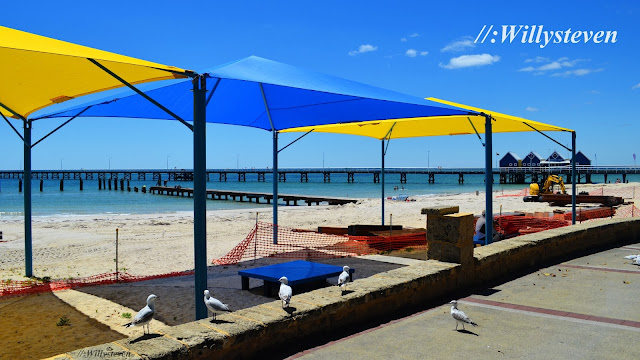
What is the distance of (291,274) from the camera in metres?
7.13

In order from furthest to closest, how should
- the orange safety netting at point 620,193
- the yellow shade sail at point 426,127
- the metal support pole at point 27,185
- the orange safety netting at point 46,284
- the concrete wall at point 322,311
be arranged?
the orange safety netting at point 620,193
the yellow shade sail at point 426,127
the metal support pole at point 27,185
the orange safety netting at point 46,284
the concrete wall at point 322,311

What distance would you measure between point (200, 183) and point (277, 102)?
217 inches

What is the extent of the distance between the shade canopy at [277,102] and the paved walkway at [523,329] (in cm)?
288

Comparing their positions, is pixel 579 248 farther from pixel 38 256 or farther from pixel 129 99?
pixel 38 256

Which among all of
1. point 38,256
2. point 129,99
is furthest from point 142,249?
point 129,99

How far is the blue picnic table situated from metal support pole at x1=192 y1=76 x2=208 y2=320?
2001 millimetres

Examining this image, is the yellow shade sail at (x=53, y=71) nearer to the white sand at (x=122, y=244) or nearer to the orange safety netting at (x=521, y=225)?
the white sand at (x=122, y=244)

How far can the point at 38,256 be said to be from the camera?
13203mm

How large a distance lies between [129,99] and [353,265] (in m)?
5.26

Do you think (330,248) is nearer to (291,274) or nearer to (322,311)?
(291,274)

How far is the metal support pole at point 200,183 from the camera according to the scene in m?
4.67

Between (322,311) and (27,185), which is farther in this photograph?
(27,185)

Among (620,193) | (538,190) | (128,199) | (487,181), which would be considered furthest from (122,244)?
(128,199)

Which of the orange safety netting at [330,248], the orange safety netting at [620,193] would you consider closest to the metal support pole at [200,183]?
the orange safety netting at [330,248]
